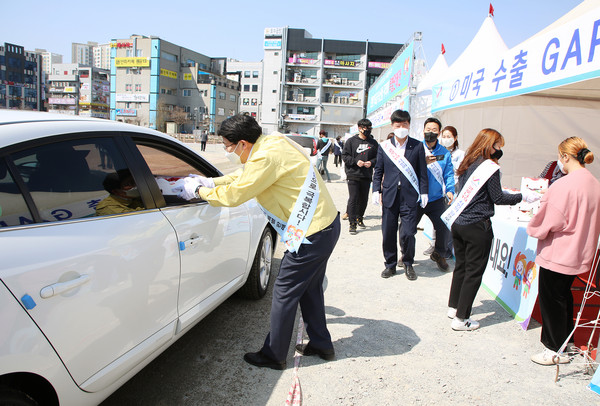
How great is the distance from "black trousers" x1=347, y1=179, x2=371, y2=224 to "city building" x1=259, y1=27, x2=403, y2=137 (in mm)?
66218

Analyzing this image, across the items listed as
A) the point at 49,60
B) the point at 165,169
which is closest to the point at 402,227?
the point at 165,169

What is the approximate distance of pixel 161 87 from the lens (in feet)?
272

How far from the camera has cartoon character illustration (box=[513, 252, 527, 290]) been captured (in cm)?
395

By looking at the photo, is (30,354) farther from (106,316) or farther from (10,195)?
(10,195)

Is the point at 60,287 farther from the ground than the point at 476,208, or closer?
closer

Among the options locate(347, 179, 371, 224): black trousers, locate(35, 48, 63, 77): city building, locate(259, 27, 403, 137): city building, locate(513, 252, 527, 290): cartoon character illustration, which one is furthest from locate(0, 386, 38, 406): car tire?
locate(35, 48, 63, 77): city building

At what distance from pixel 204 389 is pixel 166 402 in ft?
0.83

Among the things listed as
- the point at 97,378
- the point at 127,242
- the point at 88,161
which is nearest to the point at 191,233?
the point at 127,242

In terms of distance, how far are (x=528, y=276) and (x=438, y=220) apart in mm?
1757

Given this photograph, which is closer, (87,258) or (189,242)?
(87,258)

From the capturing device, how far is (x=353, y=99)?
73.9m

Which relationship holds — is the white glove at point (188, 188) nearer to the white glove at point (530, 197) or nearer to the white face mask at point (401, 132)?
the white glove at point (530, 197)

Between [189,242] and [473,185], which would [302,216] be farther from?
[473,185]

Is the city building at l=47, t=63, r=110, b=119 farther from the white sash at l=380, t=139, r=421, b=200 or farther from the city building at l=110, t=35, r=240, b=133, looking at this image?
the white sash at l=380, t=139, r=421, b=200
